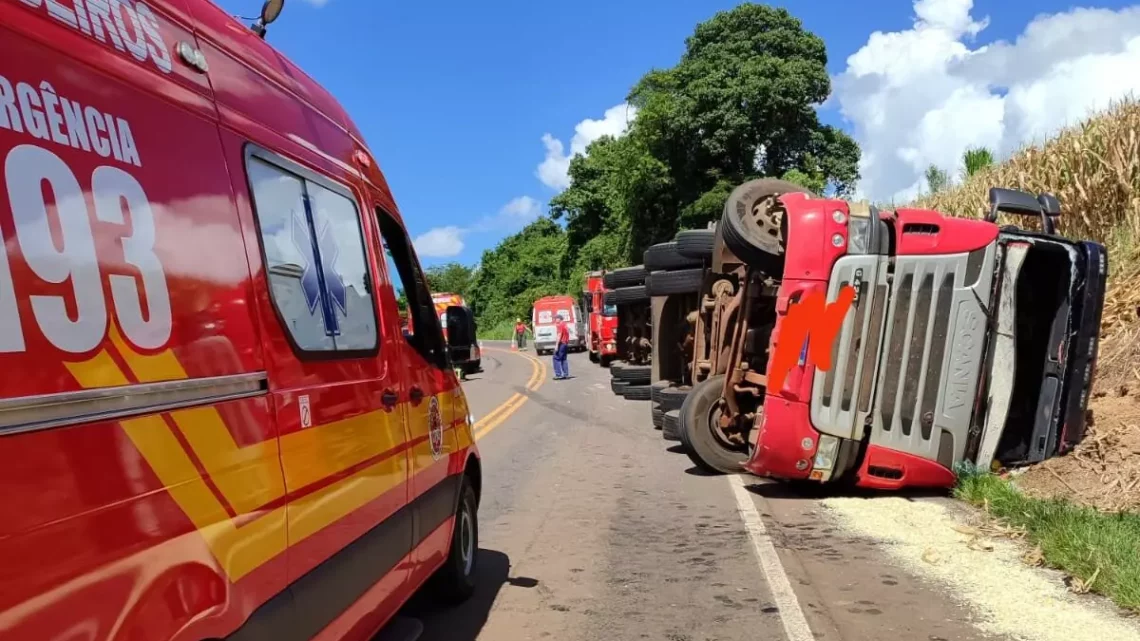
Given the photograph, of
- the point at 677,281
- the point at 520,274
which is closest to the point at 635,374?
the point at 677,281

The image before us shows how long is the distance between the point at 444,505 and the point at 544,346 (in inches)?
1471

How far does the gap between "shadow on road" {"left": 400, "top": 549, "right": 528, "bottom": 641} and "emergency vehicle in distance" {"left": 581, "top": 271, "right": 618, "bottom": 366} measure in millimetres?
21272

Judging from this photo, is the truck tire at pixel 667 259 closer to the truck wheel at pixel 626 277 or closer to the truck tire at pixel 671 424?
the truck tire at pixel 671 424

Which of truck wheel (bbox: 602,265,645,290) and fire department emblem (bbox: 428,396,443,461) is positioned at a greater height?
truck wheel (bbox: 602,265,645,290)

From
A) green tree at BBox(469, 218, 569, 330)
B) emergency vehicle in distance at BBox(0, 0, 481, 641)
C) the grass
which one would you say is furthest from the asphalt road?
green tree at BBox(469, 218, 569, 330)

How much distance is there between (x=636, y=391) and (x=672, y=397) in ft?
15.1

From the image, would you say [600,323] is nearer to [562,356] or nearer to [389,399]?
[562,356]

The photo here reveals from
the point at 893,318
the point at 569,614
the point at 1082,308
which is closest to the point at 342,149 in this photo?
the point at 569,614

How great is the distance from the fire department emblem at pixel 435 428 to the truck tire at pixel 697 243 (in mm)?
6014

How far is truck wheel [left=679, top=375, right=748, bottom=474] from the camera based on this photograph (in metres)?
8.62

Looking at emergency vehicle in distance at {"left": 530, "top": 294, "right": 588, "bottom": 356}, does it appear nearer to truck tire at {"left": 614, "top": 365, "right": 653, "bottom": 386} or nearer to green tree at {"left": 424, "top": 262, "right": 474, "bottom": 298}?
truck tire at {"left": 614, "top": 365, "right": 653, "bottom": 386}

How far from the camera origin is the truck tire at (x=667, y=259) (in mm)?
11109

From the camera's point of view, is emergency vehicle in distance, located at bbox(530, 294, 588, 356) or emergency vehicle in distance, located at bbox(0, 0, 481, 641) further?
emergency vehicle in distance, located at bbox(530, 294, 588, 356)

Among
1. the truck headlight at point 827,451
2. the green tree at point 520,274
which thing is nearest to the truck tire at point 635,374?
the truck headlight at point 827,451
